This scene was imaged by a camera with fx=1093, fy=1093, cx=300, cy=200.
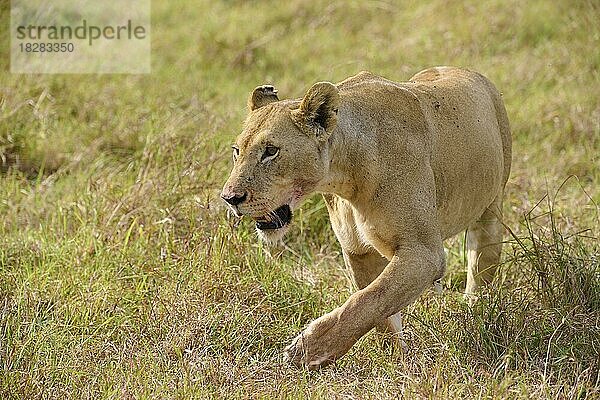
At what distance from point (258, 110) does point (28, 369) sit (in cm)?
140

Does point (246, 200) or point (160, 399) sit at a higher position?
point (246, 200)

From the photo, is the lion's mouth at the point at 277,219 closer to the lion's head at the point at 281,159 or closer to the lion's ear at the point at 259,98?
the lion's head at the point at 281,159

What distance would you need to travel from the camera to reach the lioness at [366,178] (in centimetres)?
423

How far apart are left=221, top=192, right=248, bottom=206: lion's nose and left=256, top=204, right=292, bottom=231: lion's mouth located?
0.55ft

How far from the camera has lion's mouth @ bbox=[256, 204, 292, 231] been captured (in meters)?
4.32

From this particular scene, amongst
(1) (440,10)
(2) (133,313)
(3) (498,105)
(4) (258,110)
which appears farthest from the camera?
(1) (440,10)

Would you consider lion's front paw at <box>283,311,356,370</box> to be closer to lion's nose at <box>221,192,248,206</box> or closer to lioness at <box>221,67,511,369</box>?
lioness at <box>221,67,511,369</box>

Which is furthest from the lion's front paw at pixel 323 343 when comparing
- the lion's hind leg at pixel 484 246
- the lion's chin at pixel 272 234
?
the lion's hind leg at pixel 484 246

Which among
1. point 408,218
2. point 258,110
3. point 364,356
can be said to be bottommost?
point 364,356

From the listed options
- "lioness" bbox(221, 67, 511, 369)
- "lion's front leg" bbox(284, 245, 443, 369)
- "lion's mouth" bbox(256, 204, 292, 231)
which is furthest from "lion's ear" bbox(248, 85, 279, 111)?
"lion's front leg" bbox(284, 245, 443, 369)

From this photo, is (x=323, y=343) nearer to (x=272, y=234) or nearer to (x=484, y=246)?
(x=272, y=234)

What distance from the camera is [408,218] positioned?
4.43m

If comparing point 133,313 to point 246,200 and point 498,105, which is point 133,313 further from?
point 498,105

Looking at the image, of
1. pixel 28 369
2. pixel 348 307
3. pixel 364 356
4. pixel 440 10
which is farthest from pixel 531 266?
pixel 440 10
